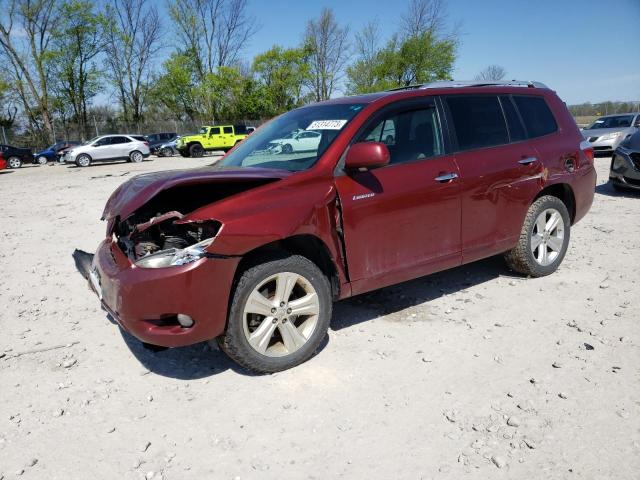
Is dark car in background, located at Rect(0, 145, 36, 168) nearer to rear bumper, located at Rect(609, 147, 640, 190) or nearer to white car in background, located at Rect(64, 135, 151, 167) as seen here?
white car in background, located at Rect(64, 135, 151, 167)

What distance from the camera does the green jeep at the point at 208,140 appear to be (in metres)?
27.2

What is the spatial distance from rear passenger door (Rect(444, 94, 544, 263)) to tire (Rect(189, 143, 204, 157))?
2483 centimetres

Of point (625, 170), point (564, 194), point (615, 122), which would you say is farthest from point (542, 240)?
point (615, 122)

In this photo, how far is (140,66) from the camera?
1893 inches

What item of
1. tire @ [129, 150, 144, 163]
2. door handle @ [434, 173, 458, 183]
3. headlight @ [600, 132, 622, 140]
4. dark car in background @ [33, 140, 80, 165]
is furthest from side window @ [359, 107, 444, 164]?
dark car in background @ [33, 140, 80, 165]

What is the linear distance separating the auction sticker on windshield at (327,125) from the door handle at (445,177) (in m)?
0.84

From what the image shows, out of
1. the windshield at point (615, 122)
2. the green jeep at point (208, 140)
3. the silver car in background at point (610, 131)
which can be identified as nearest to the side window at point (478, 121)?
the silver car in background at point (610, 131)

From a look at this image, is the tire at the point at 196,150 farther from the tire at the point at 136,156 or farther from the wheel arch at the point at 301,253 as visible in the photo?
the wheel arch at the point at 301,253

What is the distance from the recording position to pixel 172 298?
267 cm

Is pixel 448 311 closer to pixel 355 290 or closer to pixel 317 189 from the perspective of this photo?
pixel 355 290

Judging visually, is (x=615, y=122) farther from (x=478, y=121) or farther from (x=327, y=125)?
(x=327, y=125)

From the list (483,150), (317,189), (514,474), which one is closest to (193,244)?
(317,189)

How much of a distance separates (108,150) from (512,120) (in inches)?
977

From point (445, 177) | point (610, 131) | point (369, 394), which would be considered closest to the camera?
point (369, 394)
